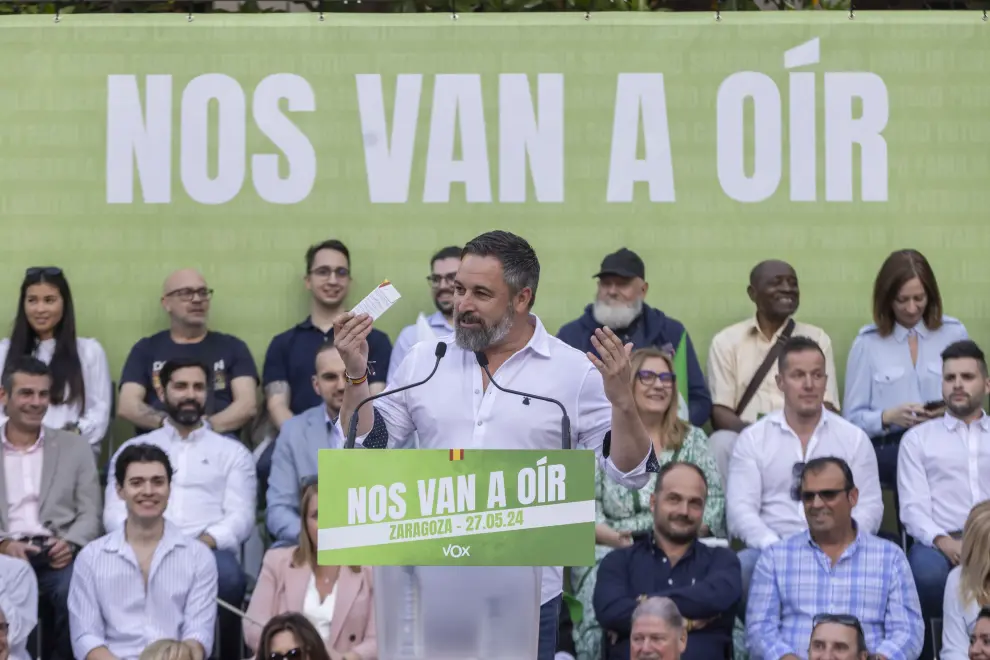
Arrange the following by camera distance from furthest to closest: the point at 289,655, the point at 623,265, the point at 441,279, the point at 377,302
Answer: the point at 441,279
the point at 623,265
the point at 289,655
the point at 377,302

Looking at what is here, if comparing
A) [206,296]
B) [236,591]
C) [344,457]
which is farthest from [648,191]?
[344,457]

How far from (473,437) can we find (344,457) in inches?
22.7

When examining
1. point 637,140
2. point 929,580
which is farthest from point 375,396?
point 637,140

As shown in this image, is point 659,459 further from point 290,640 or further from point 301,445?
point 290,640

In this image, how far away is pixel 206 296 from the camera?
788 centimetres

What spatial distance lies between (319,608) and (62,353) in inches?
79.6

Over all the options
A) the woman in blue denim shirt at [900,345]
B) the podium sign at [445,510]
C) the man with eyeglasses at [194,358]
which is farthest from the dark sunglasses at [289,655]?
the woman in blue denim shirt at [900,345]

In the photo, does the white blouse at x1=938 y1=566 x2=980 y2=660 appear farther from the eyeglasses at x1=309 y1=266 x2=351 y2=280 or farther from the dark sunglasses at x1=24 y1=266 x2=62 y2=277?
the dark sunglasses at x1=24 y1=266 x2=62 y2=277

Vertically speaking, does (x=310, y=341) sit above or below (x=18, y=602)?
above

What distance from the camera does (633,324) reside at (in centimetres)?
762

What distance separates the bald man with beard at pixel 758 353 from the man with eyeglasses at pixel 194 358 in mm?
2230

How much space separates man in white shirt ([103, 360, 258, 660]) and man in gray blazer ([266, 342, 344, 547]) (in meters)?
0.12

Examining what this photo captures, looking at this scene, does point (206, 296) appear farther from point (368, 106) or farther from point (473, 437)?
point (473, 437)

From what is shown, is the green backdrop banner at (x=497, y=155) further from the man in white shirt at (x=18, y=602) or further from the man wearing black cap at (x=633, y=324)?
the man in white shirt at (x=18, y=602)
